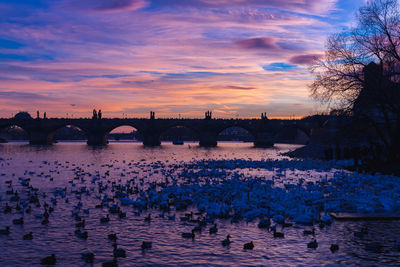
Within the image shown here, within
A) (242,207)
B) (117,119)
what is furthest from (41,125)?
(242,207)

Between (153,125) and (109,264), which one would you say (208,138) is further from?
(109,264)

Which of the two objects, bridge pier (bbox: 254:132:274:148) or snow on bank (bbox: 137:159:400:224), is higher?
bridge pier (bbox: 254:132:274:148)

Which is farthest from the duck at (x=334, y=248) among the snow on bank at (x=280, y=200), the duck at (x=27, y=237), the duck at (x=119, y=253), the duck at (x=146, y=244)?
the duck at (x=27, y=237)

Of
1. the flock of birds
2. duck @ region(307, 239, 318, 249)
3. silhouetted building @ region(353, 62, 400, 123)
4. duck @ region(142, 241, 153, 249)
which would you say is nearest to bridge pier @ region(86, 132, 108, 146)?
the flock of birds

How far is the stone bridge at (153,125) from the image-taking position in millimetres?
128875

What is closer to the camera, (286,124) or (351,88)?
(351,88)

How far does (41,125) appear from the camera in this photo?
129375mm

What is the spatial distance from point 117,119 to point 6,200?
110038mm

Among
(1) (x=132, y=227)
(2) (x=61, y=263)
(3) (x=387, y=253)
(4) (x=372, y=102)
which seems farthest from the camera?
(4) (x=372, y=102)

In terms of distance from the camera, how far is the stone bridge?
129 metres

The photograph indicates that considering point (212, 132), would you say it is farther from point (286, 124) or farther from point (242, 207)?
point (242, 207)

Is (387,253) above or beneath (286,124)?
beneath

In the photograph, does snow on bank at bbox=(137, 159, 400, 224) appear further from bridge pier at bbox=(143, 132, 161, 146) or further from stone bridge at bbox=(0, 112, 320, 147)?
bridge pier at bbox=(143, 132, 161, 146)

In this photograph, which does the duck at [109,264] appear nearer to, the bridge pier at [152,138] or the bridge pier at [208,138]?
the bridge pier at [208,138]
